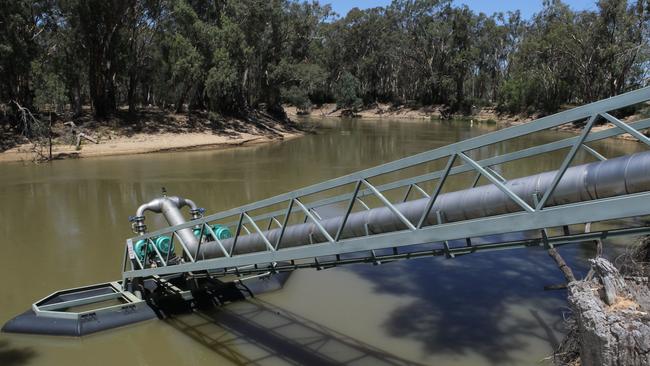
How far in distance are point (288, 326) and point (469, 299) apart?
13.4ft

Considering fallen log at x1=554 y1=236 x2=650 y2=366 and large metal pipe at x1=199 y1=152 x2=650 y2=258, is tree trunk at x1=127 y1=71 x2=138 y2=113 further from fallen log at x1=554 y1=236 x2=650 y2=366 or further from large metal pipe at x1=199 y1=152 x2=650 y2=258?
fallen log at x1=554 y1=236 x2=650 y2=366

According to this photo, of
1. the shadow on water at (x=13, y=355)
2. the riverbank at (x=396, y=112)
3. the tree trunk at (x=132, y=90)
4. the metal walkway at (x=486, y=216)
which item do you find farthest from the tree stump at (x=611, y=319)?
the riverbank at (x=396, y=112)

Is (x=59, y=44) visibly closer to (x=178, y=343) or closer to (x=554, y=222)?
(x=178, y=343)

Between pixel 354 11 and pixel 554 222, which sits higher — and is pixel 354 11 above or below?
above

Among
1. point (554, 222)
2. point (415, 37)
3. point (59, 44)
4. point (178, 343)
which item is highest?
point (415, 37)

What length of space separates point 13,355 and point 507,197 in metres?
8.97

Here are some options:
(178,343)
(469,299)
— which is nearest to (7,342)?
(178,343)

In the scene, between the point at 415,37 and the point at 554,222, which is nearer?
the point at 554,222

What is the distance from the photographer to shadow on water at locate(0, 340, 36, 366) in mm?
9164

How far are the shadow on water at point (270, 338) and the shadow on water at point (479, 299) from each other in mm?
1042

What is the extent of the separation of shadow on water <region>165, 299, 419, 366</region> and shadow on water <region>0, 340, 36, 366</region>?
2539 millimetres

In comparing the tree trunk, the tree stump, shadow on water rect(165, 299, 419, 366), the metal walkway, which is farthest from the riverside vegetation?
the tree stump

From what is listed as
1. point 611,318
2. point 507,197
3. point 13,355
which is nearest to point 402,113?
point 13,355

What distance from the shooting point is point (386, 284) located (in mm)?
12484
